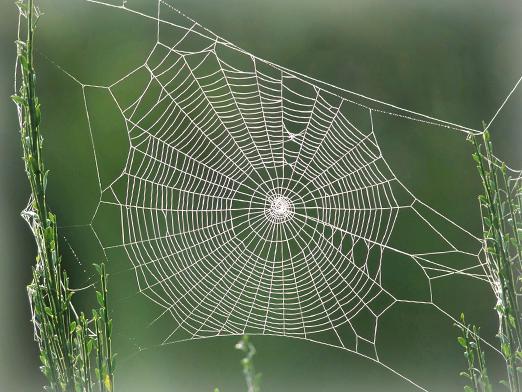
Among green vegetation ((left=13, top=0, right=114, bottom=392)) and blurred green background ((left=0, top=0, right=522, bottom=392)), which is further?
blurred green background ((left=0, top=0, right=522, bottom=392))

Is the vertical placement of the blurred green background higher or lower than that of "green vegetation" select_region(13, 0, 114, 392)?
higher

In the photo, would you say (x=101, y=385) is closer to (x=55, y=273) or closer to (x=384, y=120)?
(x=55, y=273)

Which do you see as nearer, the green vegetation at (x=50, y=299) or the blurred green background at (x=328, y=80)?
the green vegetation at (x=50, y=299)

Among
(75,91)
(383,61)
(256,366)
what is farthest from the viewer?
(383,61)

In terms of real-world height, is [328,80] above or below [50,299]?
above

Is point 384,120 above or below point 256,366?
above

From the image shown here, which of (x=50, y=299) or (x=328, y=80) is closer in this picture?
(x=50, y=299)

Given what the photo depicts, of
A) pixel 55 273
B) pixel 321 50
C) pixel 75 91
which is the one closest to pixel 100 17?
pixel 75 91

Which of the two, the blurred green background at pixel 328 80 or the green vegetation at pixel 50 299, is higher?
the blurred green background at pixel 328 80
